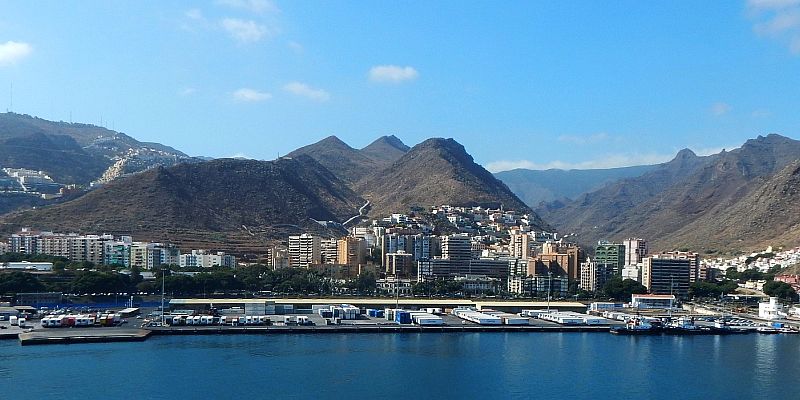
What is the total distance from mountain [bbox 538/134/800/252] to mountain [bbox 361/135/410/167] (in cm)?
3547

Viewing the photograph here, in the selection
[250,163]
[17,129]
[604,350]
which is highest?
[17,129]

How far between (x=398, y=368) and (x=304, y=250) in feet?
123

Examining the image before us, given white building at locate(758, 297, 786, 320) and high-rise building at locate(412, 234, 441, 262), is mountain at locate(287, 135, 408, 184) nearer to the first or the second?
high-rise building at locate(412, 234, 441, 262)

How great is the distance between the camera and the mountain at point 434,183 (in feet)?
309

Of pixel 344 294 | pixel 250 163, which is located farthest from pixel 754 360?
pixel 250 163

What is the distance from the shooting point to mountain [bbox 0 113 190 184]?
104 meters

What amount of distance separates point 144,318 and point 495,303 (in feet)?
57.5

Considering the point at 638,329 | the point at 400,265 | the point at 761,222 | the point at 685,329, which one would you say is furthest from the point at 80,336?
the point at 761,222

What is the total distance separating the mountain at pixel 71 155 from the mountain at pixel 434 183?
30.2 m

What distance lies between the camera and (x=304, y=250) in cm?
6141

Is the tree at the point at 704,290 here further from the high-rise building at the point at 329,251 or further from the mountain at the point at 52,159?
the mountain at the point at 52,159

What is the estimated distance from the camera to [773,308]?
40250 millimetres

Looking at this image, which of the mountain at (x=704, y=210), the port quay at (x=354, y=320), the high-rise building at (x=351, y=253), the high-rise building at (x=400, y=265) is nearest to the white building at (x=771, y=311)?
the port quay at (x=354, y=320)

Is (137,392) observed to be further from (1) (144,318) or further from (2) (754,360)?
(2) (754,360)
